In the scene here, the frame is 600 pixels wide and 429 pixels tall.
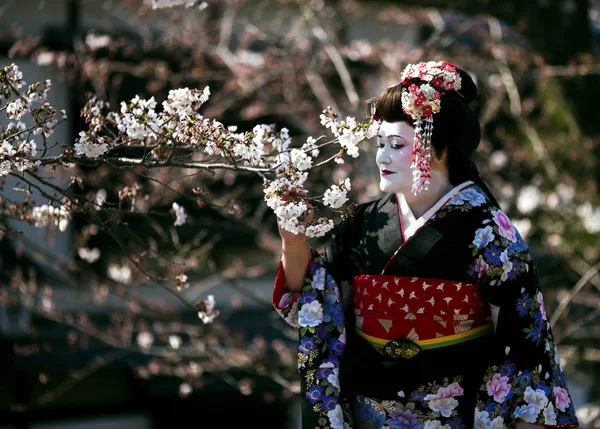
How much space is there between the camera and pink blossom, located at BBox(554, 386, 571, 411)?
2430 millimetres

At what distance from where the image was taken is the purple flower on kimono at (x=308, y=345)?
8.52 ft

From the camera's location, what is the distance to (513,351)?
242 centimetres

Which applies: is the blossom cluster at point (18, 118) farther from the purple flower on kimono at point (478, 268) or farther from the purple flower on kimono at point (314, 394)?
the purple flower on kimono at point (478, 268)

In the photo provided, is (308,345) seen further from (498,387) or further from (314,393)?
(498,387)

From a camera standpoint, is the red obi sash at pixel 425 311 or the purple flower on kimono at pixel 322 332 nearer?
the red obi sash at pixel 425 311

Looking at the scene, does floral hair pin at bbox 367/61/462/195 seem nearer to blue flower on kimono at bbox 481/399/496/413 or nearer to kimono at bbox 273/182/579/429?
kimono at bbox 273/182/579/429

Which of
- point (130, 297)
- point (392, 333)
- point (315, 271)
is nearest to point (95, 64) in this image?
point (130, 297)

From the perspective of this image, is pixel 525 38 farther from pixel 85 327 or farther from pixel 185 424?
pixel 185 424

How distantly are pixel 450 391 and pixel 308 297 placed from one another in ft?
1.86

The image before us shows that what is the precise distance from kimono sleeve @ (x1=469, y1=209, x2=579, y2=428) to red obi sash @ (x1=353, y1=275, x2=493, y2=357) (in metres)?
0.07

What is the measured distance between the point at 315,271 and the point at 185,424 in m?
4.65

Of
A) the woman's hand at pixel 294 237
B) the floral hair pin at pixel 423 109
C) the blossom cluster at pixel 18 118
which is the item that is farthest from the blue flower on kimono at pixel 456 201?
the blossom cluster at pixel 18 118

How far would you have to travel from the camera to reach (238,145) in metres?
2.23

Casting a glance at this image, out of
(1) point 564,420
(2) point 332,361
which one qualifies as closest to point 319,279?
(2) point 332,361
